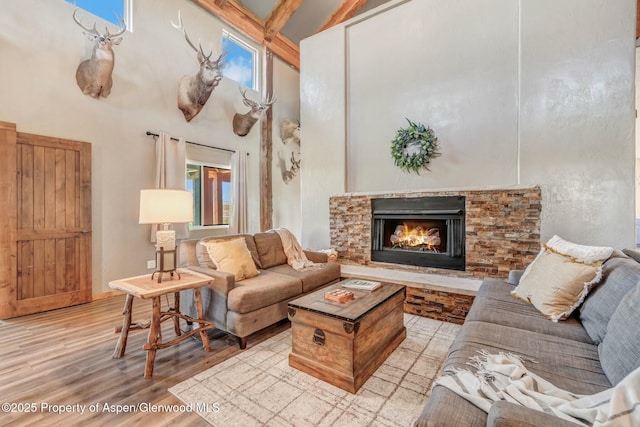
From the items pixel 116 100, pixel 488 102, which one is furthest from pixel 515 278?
pixel 116 100

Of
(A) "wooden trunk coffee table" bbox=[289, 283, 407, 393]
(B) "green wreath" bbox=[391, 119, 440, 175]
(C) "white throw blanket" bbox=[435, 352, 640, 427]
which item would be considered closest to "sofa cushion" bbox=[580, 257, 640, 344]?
(C) "white throw blanket" bbox=[435, 352, 640, 427]

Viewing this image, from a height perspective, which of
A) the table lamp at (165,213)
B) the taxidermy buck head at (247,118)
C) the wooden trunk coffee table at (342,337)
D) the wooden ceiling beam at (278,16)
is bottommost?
the wooden trunk coffee table at (342,337)

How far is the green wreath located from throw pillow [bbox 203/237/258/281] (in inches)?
95.1

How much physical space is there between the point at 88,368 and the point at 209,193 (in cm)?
369

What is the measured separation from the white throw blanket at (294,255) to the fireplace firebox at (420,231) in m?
1.14

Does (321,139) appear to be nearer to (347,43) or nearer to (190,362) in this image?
(347,43)

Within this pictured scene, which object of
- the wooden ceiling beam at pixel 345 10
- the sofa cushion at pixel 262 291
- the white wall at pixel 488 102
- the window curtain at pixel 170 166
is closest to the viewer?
the sofa cushion at pixel 262 291

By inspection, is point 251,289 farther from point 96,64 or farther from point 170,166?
point 96,64

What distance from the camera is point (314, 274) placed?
3234 mm

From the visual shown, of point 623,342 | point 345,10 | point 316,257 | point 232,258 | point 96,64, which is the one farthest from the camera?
point 345,10

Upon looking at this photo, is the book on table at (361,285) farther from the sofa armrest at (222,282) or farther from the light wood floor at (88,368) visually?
the sofa armrest at (222,282)

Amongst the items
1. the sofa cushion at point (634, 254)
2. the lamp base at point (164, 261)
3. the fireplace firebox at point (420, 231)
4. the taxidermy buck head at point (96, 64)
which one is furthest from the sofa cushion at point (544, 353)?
the taxidermy buck head at point (96, 64)

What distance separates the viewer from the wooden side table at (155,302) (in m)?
2.07

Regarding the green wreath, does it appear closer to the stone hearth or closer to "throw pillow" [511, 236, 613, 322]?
the stone hearth
